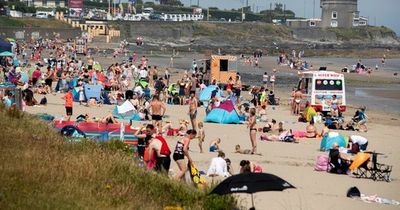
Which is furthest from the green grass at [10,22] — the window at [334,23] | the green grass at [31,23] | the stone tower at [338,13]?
the window at [334,23]

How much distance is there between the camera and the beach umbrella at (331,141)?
18.4m

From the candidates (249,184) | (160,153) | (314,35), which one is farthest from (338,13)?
(249,184)

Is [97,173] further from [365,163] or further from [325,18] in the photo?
[325,18]

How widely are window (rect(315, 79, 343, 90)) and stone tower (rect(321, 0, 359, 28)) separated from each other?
126 meters

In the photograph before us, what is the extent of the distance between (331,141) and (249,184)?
9.33 m

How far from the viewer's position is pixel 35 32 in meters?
83.9

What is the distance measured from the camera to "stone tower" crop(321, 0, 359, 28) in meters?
154

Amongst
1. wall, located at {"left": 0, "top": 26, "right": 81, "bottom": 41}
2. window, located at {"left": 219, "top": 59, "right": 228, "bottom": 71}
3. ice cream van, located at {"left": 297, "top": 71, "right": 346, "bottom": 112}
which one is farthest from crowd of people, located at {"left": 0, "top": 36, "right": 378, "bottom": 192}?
wall, located at {"left": 0, "top": 26, "right": 81, "bottom": 41}

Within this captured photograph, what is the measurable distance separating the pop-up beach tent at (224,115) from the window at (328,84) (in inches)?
223

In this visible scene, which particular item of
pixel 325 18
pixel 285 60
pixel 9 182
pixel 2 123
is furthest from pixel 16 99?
pixel 325 18

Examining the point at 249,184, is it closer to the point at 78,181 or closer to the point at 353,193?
the point at 78,181

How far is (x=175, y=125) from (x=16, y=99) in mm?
4373

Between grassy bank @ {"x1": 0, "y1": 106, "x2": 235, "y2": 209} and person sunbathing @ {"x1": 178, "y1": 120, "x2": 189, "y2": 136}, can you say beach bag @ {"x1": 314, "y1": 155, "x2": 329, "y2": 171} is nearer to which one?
person sunbathing @ {"x1": 178, "y1": 120, "x2": 189, "y2": 136}

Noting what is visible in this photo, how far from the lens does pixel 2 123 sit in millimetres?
13578
